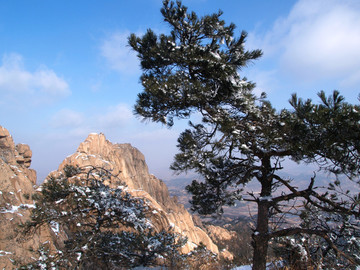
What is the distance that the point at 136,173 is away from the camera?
73.2 m

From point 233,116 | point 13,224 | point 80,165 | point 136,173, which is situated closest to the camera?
point 233,116

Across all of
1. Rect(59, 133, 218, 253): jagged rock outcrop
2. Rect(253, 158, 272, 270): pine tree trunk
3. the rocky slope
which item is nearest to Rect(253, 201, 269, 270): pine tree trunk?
Rect(253, 158, 272, 270): pine tree trunk

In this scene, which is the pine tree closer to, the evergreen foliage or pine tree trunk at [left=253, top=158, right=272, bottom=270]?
pine tree trunk at [left=253, top=158, right=272, bottom=270]

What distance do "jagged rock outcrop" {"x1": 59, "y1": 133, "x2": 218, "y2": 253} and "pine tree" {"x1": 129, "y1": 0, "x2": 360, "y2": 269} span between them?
43.1m

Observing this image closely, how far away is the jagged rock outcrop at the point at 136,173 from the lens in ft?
166

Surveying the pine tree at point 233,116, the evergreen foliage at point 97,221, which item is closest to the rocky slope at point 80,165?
the evergreen foliage at point 97,221

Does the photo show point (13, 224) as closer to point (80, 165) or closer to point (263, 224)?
point (263, 224)

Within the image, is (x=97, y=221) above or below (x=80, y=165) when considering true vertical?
below

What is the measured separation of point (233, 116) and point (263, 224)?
3.12 metres

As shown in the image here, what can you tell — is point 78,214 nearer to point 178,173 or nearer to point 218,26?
point 178,173

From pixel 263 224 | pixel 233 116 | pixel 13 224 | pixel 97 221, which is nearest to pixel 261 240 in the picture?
pixel 263 224

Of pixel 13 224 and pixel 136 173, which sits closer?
pixel 13 224

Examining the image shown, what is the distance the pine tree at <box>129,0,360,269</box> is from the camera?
4434 mm

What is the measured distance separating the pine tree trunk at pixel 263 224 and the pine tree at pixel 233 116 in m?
0.02
